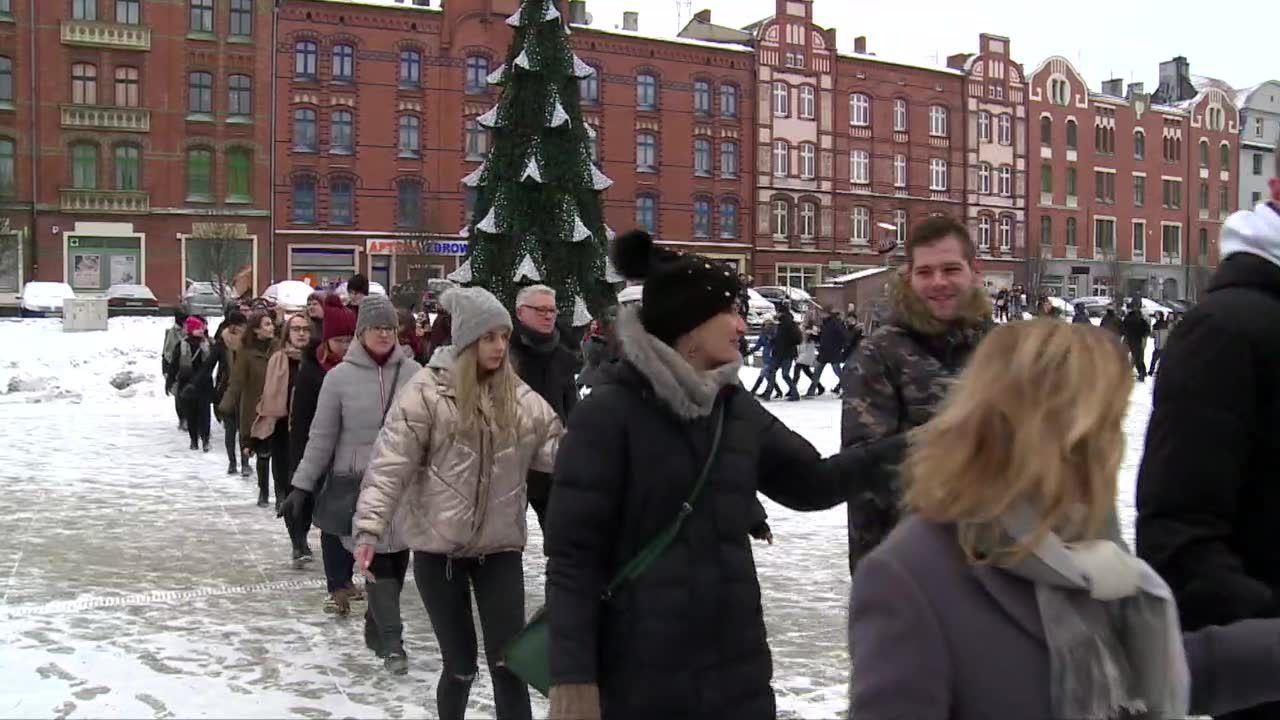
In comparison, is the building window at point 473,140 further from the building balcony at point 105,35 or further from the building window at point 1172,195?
the building window at point 1172,195

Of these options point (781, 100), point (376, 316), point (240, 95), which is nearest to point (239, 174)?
point (240, 95)

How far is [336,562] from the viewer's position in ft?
23.7

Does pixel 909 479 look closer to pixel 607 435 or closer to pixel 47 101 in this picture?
pixel 607 435

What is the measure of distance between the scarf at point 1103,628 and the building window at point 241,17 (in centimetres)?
4835

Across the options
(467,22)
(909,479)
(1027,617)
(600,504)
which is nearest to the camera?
(1027,617)

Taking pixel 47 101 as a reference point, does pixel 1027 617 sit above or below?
below

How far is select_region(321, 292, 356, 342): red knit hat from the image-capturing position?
7.43 m

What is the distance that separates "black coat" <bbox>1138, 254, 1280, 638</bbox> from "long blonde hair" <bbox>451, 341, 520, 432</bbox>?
9.05 ft

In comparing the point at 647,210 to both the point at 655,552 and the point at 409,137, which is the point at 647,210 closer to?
the point at 409,137

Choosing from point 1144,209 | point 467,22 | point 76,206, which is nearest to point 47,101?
point 76,206

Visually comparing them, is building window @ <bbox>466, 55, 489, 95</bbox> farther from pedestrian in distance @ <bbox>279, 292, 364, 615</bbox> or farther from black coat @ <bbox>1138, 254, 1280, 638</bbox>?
black coat @ <bbox>1138, 254, 1280, 638</bbox>

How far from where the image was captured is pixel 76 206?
147 ft

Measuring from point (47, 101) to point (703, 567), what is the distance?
47845mm

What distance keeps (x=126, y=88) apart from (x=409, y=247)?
12243mm
